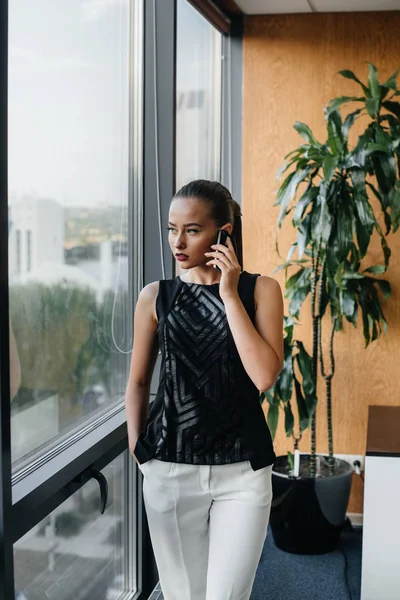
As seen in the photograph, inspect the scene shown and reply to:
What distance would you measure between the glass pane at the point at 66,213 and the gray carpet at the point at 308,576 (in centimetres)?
109

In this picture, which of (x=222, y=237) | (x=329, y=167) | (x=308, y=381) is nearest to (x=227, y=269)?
(x=222, y=237)

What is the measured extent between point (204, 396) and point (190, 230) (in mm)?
366

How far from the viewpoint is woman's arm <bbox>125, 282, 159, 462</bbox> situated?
5.73 feet

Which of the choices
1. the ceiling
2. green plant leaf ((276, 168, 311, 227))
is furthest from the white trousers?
the ceiling

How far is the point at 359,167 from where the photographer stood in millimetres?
3049

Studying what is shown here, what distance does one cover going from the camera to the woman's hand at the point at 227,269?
1.63 m

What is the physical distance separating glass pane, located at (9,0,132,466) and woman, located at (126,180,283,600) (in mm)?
361

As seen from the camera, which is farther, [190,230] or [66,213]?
[66,213]

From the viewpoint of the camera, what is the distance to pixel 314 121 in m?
3.72

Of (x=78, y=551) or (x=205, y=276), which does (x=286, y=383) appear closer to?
(x=78, y=551)

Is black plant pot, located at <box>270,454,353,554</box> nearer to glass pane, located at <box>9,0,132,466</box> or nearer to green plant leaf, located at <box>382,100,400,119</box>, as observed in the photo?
glass pane, located at <box>9,0,132,466</box>

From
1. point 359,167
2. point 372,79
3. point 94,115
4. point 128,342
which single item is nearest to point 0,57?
point 94,115

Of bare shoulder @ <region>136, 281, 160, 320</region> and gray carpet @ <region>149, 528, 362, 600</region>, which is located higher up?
bare shoulder @ <region>136, 281, 160, 320</region>

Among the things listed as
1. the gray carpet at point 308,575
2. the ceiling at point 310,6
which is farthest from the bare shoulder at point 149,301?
the ceiling at point 310,6
